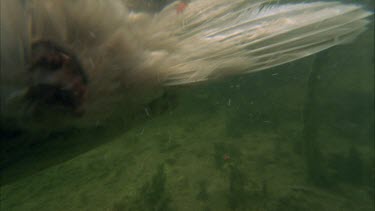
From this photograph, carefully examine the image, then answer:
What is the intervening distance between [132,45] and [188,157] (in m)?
5.92

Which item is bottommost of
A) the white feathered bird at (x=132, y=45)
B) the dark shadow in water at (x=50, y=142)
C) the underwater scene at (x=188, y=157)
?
the underwater scene at (x=188, y=157)

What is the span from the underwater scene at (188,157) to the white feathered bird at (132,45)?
0.03 metres

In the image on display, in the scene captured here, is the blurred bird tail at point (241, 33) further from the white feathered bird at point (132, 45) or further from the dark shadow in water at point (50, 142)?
the dark shadow in water at point (50, 142)

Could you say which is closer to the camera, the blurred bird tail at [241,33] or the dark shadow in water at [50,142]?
the dark shadow in water at [50,142]

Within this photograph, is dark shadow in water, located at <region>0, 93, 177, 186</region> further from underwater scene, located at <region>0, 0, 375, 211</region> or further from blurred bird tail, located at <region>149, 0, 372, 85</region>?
blurred bird tail, located at <region>149, 0, 372, 85</region>

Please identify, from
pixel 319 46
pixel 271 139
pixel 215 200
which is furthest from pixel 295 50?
pixel 271 139

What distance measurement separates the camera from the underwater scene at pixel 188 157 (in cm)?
156

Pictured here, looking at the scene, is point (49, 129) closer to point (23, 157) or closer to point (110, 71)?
point (23, 157)

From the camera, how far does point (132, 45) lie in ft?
4.52

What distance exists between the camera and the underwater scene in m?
1.56

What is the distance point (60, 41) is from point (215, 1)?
99 centimetres

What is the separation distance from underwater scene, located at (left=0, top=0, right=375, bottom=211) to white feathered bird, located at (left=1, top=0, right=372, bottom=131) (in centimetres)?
3

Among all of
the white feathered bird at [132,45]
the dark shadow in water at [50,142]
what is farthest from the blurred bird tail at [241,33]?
the dark shadow in water at [50,142]

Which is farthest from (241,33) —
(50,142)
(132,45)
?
(50,142)
